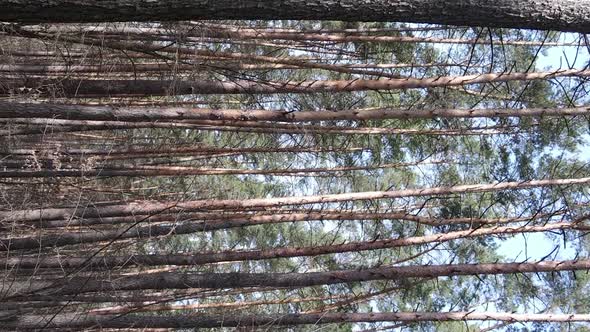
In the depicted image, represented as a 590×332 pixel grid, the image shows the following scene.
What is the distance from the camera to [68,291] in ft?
18.1

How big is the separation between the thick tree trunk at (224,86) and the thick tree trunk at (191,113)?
0.75 ft

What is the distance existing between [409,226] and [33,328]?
6074 millimetres

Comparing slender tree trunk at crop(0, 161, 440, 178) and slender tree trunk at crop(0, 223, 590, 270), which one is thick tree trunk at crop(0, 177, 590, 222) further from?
slender tree trunk at crop(0, 161, 440, 178)

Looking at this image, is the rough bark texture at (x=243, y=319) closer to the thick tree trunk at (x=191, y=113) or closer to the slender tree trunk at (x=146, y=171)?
the slender tree trunk at (x=146, y=171)

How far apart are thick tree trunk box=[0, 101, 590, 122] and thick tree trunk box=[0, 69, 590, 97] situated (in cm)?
23

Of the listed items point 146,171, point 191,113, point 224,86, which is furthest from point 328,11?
point 146,171

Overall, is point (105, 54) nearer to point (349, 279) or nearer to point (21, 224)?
point (21, 224)

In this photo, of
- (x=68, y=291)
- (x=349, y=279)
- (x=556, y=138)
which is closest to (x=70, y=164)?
(x=68, y=291)

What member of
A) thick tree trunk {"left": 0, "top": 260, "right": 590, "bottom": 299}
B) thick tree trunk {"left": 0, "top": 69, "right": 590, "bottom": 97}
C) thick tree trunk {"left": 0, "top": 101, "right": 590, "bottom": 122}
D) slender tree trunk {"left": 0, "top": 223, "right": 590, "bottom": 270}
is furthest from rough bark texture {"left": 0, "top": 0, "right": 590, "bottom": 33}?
slender tree trunk {"left": 0, "top": 223, "right": 590, "bottom": 270}

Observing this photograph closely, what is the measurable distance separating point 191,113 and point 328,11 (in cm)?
204

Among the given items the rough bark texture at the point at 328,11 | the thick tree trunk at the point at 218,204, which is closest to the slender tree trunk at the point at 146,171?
the thick tree trunk at the point at 218,204

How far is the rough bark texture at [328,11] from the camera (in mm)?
2926

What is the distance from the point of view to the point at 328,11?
3.16 m

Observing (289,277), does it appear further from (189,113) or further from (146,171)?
(146,171)
